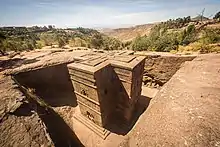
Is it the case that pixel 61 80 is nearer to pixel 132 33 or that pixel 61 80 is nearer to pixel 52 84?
pixel 52 84

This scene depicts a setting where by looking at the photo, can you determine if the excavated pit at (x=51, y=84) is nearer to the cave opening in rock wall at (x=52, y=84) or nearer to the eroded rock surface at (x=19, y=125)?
the cave opening in rock wall at (x=52, y=84)

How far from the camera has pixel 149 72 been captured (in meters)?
12.7

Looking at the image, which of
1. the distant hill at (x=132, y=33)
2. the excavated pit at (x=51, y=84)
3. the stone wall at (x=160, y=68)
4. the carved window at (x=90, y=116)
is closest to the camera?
the carved window at (x=90, y=116)

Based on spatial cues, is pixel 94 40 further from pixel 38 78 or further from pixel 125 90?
pixel 125 90

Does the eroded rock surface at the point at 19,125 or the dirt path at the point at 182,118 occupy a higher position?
the dirt path at the point at 182,118

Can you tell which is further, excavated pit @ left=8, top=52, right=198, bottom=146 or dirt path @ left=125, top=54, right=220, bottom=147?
A: excavated pit @ left=8, top=52, right=198, bottom=146

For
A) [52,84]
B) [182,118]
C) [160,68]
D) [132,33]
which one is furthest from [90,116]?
[132,33]

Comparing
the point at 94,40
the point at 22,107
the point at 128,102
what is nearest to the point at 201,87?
the point at 128,102

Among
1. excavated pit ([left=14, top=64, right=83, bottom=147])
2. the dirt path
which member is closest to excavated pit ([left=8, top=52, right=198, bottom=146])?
excavated pit ([left=14, top=64, right=83, bottom=147])

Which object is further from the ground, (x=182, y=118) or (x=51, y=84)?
(x=182, y=118)

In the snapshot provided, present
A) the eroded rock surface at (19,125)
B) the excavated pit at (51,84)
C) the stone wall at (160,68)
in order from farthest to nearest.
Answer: the stone wall at (160,68)
the excavated pit at (51,84)
the eroded rock surface at (19,125)

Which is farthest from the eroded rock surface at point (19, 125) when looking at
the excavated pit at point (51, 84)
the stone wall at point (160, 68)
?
the stone wall at point (160, 68)

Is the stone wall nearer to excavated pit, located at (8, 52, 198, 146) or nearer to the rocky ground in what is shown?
excavated pit, located at (8, 52, 198, 146)

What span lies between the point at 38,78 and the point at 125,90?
286 inches
